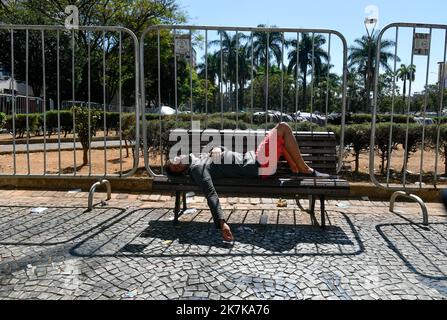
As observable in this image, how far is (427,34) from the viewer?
215 inches

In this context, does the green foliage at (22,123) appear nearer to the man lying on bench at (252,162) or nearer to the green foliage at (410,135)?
the man lying on bench at (252,162)

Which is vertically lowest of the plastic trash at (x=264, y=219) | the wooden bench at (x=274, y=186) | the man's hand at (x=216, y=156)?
the plastic trash at (x=264, y=219)

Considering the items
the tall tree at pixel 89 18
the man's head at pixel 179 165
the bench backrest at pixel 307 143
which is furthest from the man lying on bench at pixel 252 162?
the tall tree at pixel 89 18

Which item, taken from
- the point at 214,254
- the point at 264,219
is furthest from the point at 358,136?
the point at 214,254

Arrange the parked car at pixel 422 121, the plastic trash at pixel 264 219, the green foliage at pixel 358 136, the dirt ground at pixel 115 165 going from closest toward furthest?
1. the plastic trash at pixel 264 219
2. the parked car at pixel 422 121
3. the green foliage at pixel 358 136
4. the dirt ground at pixel 115 165

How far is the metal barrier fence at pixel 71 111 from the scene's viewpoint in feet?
19.6

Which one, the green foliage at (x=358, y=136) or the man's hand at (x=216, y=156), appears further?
the green foliage at (x=358, y=136)

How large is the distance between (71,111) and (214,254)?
5.82 meters

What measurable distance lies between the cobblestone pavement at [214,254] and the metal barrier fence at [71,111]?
1.22m

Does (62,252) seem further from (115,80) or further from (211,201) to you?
(115,80)

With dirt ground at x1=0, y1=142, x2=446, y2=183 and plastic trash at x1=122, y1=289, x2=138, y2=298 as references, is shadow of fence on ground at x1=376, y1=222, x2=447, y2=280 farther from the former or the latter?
dirt ground at x1=0, y1=142, x2=446, y2=183

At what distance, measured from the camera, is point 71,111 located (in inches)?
338

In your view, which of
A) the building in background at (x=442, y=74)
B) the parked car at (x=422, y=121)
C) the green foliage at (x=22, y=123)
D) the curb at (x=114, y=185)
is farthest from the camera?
the green foliage at (x=22, y=123)
